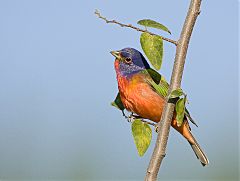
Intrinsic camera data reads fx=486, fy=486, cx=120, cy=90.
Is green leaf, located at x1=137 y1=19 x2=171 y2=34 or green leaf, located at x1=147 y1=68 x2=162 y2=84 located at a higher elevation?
green leaf, located at x1=137 y1=19 x2=171 y2=34

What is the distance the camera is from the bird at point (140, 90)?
320 centimetres

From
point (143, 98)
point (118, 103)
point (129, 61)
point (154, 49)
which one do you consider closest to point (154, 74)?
point (154, 49)

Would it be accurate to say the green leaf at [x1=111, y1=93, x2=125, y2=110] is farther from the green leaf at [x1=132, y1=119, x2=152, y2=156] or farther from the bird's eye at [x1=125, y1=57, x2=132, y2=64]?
the bird's eye at [x1=125, y1=57, x2=132, y2=64]

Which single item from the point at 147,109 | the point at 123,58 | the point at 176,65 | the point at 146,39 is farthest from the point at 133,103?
the point at 176,65

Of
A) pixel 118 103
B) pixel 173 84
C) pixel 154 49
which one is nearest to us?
pixel 173 84

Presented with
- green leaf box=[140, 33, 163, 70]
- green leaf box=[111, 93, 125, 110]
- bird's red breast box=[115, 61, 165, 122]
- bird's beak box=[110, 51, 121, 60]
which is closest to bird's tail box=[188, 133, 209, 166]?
bird's red breast box=[115, 61, 165, 122]

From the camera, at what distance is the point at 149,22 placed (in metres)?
1.69

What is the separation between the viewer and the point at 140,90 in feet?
11.2

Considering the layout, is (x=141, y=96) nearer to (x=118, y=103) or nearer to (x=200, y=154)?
(x=200, y=154)

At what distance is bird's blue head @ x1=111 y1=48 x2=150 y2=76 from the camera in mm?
3170

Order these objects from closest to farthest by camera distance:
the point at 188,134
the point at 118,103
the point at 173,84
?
the point at 173,84
the point at 118,103
the point at 188,134

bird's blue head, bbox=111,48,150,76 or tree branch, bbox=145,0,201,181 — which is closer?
tree branch, bbox=145,0,201,181

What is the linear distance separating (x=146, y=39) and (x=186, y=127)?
1.69m

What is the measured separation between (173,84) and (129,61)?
179 cm
